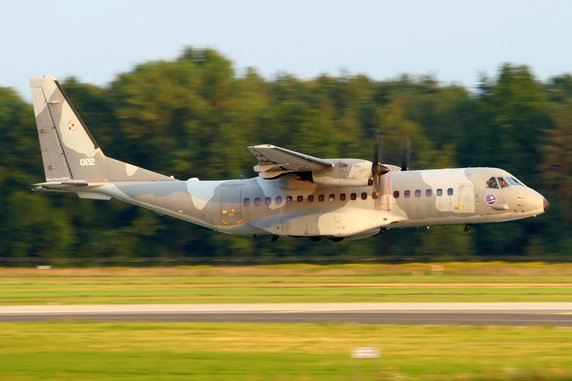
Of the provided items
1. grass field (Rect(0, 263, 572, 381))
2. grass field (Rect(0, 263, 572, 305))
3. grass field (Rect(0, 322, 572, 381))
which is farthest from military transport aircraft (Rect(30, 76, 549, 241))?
grass field (Rect(0, 322, 572, 381))

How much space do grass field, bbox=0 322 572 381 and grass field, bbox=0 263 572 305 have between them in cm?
711

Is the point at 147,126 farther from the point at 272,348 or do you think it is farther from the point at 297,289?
the point at 272,348

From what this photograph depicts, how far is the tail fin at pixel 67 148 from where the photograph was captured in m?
39.9

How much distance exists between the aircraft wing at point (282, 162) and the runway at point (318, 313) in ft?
29.6

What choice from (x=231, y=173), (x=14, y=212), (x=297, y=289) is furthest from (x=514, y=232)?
(x=14, y=212)

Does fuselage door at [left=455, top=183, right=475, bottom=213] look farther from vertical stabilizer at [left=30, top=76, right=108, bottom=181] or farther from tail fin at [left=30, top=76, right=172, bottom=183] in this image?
vertical stabilizer at [left=30, top=76, right=108, bottom=181]

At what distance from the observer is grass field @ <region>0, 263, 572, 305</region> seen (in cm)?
2945

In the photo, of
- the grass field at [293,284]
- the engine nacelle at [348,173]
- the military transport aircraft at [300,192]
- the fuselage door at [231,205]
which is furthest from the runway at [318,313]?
the fuselage door at [231,205]

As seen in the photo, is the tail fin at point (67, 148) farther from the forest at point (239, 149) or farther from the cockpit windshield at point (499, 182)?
the cockpit windshield at point (499, 182)

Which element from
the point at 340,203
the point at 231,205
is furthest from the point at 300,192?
the point at 231,205

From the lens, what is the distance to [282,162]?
3575 centimetres

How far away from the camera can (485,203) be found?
35781 mm

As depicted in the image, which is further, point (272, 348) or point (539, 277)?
point (539, 277)

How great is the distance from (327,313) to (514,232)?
31.1 m
